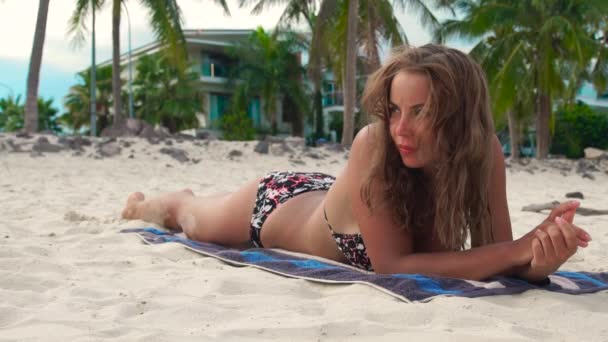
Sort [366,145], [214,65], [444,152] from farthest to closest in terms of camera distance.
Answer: [214,65] < [366,145] < [444,152]

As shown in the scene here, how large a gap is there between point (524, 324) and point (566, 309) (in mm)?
213

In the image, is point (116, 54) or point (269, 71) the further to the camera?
point (269, 71)

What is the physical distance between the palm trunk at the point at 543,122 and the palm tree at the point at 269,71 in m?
10.7

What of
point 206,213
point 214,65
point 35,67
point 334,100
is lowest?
point 206,213

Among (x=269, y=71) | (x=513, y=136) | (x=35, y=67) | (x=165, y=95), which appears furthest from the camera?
(x=165, y=95)

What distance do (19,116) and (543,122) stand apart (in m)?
32.7

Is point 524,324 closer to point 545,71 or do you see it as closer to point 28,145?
point 28,145

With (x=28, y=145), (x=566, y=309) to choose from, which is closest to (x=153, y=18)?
(x=28, y=145)

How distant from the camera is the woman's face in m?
1.73

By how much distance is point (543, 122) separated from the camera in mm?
16000

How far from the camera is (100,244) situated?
9.40 feet

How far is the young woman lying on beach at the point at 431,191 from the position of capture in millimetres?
1739

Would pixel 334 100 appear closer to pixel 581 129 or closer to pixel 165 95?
pixel 165 95

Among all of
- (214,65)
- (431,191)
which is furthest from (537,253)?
(214,65)
